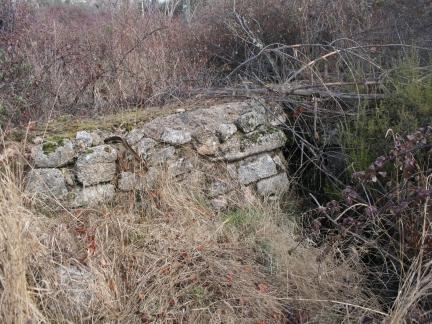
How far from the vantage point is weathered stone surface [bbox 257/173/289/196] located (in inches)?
162

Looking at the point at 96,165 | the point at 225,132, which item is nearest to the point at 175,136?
the point at 225,132

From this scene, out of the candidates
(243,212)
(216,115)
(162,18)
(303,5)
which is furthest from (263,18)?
(243,212)

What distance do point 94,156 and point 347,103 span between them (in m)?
2.25

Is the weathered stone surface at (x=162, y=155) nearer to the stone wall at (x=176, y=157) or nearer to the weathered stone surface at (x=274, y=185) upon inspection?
the stone wall at (x=176, y=157)

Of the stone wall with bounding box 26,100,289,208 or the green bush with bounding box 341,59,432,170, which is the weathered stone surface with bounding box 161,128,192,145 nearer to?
the stone wall with bounding box 26,100,289,208

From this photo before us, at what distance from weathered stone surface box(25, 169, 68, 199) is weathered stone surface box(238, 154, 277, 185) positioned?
4.62 feet

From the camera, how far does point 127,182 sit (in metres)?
3.55

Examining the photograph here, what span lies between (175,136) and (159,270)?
3.94 feet

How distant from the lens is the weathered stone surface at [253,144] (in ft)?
13.2

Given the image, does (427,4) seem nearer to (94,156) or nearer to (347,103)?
(347,103)

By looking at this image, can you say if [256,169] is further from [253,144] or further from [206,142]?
[206,142]

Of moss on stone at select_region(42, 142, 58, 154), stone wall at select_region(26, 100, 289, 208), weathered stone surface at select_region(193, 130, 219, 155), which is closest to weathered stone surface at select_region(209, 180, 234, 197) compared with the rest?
stone wall at select_region(26, 100, 289, 208)

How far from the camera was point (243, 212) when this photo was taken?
373 centimetres

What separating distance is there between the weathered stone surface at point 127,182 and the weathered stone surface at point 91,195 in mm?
68
